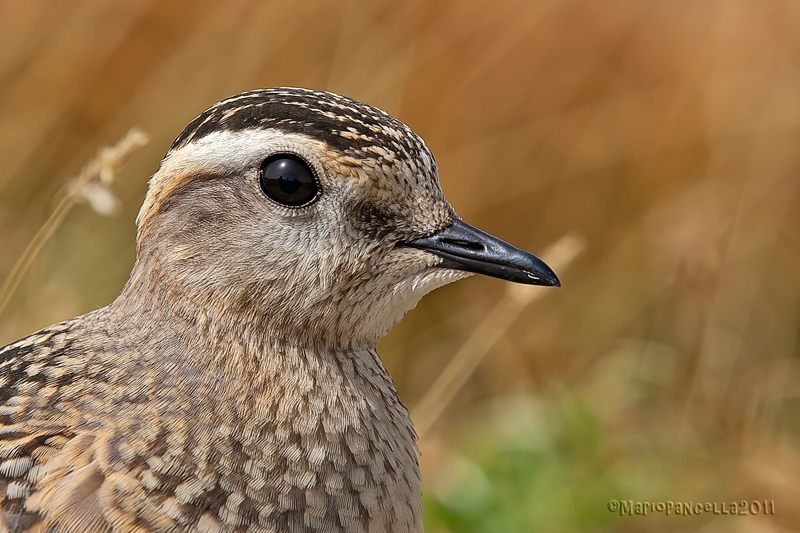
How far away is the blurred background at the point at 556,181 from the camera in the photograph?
4.20 m

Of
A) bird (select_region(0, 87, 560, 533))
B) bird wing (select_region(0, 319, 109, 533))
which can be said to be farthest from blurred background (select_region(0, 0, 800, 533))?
bird wing (select_region(0, 319, 109, 533))

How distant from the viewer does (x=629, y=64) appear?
657cm

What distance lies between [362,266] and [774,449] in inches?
109

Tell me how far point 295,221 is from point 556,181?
4190mm

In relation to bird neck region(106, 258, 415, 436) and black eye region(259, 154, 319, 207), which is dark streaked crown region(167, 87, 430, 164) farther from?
bird neck region(106, 258, 415, 436)

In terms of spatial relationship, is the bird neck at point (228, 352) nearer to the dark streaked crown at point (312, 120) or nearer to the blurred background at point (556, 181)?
the dark streaked crown at point (312, 120)

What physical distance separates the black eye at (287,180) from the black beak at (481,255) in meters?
0.28

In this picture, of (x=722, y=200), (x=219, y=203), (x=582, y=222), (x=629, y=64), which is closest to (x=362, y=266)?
(x=219, y=203)

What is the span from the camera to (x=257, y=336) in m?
2.23

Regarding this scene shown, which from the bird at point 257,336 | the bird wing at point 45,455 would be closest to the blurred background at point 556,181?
Result: the bird at point 257,336

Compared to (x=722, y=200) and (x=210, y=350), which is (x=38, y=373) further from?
(x=722, y=200)

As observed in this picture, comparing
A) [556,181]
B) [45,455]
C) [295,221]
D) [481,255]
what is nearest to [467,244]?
[481,255]

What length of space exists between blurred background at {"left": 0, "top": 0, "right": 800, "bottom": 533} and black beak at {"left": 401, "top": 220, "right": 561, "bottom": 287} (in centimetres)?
147

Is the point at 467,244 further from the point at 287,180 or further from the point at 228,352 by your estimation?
the point at 228,352
